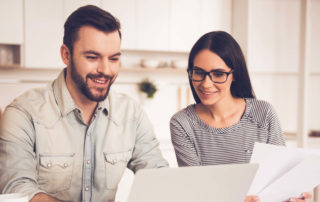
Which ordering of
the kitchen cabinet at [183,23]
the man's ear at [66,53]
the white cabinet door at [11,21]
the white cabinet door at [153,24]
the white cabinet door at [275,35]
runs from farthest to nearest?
the white cabinet door at [275,35] < the kitchen cabinet at [183,23] < the white cabinet door at [153,24] < the white cabinet door at [11,21] < the man's ear at [66,53]

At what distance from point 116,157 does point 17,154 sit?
397mm

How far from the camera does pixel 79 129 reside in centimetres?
145

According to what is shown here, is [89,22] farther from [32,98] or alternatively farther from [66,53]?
[32,98]

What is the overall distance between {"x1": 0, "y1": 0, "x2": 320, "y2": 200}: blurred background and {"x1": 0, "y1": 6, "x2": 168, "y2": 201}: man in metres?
1.77

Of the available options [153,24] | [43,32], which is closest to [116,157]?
[43,32]

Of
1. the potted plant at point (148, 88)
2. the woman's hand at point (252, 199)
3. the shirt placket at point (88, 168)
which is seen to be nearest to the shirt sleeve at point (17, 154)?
the shirt placket at point (88, 168)

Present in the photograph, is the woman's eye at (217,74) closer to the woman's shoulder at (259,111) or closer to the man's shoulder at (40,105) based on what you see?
the woman's shoulder at (259,111)

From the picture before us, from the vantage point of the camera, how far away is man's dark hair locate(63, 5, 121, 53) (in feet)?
4.43

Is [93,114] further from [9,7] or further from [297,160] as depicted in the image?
[9,7]

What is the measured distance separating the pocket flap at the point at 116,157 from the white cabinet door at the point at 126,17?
7.09 feet

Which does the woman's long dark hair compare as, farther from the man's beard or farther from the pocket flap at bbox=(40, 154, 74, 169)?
the pocket flap at bbox=(40, 154, 74, 169)

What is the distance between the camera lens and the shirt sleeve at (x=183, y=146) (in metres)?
1.54

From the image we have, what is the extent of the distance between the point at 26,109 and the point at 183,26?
2601mm

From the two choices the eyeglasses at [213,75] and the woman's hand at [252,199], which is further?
the eyeglasses at [213,75]
